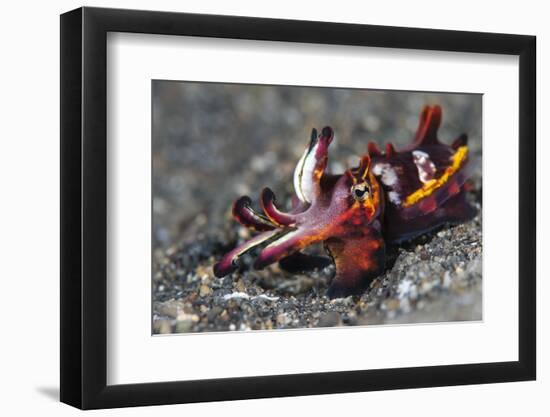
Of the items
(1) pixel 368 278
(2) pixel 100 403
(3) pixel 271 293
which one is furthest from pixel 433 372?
(2) pixel 100 403

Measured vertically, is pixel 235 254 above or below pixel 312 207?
below

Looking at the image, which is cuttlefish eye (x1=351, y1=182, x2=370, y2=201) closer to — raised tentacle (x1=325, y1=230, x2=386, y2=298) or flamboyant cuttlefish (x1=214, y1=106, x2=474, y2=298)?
flamboyant cuttlefish (x1=214, y1=106, x2=474, y2=298)

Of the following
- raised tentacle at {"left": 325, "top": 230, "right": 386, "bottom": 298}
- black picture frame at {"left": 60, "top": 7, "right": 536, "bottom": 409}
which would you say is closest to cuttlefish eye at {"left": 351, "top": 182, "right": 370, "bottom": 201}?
raised tentacle at {"left": 325, "top": 230, "right": 386, "bottom": 298}

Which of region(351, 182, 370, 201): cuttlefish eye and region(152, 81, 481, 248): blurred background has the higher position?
region(152, 81, 481, 248): blurred background

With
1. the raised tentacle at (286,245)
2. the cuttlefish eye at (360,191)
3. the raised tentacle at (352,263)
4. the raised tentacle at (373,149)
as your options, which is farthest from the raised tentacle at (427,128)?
the raised tentacle at (286,245)

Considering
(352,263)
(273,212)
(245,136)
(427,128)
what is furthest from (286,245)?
(427,128)

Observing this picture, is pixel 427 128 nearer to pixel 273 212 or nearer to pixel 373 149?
pixel 373 149

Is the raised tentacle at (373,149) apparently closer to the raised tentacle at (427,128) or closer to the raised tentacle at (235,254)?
the raised tentacle at (427,128)
